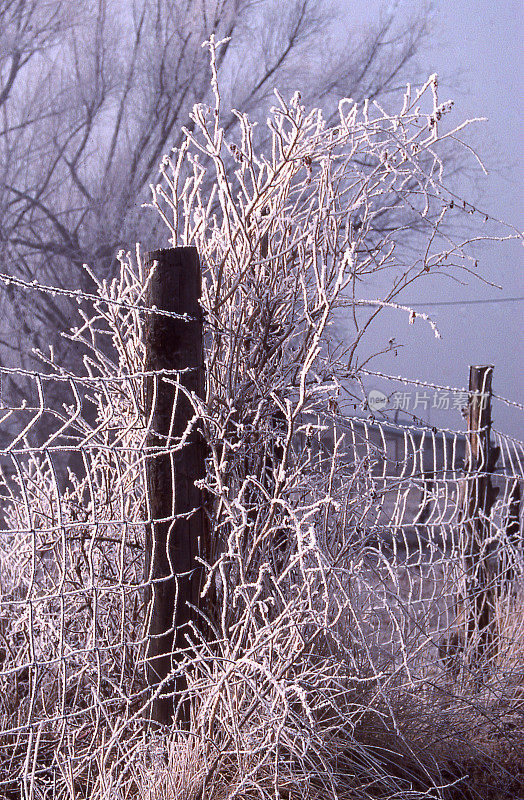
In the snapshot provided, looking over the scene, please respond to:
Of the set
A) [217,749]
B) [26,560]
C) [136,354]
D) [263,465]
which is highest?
[136,354]

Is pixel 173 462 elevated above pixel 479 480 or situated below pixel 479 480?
above

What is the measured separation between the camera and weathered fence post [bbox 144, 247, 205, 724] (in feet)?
7.59

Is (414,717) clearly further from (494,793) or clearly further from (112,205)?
(112,205)

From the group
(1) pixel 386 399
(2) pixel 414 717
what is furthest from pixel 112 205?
(2) pixel 414 717

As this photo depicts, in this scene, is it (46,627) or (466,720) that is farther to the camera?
(466,720)

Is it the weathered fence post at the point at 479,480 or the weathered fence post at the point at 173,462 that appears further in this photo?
the weathered fence post at the point at 479,480

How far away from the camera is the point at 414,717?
2.67 m

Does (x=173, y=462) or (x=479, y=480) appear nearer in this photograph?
(x=173, y=462)

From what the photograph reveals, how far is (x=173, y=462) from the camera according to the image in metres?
2.30

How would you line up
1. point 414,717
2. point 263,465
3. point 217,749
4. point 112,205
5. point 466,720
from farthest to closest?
1. point 112,205
2. point 466,720
3. point 414,717
4. point 263,465
5. point 217,749

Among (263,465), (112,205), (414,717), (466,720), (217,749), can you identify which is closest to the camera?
(217,749)

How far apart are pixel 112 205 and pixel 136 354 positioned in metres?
8.14

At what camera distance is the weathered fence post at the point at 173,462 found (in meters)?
2.31

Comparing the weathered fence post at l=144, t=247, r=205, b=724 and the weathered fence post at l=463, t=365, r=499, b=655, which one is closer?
the weathered fence post at l=144, t=247, r=205, b=724
